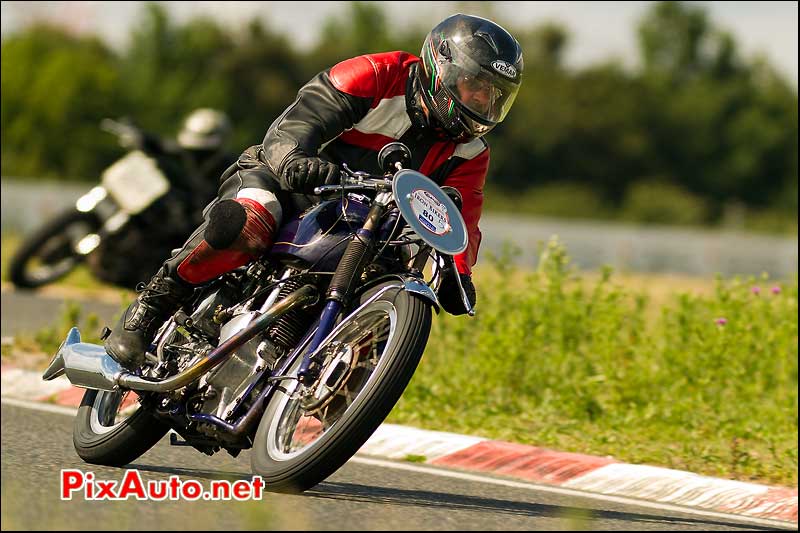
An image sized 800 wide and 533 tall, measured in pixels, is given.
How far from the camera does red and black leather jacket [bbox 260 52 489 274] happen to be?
5324 mm

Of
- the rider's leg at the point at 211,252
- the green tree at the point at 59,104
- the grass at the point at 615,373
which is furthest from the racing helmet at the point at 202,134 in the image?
the green tree at the point at 59,104

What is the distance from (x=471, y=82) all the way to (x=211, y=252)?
1219 millimetres

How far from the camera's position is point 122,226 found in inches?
493

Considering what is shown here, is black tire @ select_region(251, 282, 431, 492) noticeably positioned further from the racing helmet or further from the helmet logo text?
Answer: the racing helmet

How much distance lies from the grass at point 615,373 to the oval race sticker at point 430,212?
2435mm

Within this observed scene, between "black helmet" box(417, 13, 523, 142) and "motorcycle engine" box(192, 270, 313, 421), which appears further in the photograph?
"black helmet" box(417, 13, 523, 142)

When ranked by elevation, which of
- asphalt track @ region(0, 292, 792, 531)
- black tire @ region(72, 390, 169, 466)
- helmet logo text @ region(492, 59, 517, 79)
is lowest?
asphalt track @ region(0, 292, 792, 531)

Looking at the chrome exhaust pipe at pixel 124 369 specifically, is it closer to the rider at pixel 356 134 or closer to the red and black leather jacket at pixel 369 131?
the rider at pixel 356 134

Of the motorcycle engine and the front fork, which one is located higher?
the front fork

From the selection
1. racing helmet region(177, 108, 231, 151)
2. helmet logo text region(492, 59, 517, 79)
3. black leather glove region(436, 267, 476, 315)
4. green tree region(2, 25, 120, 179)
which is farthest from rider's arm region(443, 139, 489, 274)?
green tree region(2, 25, 120, 179)

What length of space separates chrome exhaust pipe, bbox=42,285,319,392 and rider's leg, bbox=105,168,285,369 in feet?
→ 0.29

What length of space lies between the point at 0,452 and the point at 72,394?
2.13 m

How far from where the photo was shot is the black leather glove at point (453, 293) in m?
5.41

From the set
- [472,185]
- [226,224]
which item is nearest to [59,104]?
[472,185]
